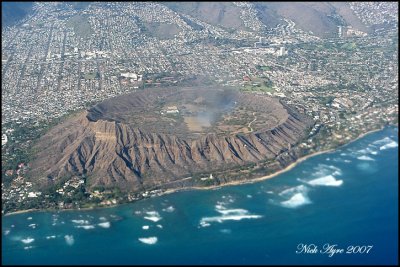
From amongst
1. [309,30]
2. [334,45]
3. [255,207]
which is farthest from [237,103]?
[309,30]

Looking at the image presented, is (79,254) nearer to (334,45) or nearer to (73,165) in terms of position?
(73,165)

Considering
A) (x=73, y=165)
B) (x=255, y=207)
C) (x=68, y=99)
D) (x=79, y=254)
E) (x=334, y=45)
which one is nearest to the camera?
(x=79, y=254)

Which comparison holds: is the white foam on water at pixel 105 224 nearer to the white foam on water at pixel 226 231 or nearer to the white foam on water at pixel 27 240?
the white foam on water at pixel 27 240

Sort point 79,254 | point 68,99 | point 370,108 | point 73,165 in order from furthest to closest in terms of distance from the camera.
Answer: point 68,99 → point 370,108 → point 73,165 → point 79,254

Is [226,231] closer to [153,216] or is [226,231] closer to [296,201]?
[153,216]

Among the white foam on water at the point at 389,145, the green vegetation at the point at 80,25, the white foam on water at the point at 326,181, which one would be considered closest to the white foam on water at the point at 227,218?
the white foam on water at the point at 326,181
